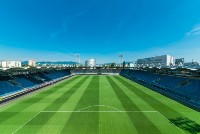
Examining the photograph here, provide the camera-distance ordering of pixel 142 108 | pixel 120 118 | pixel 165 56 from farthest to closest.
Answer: pixel 165 56 → pixel 142 108 → pixel 120 118

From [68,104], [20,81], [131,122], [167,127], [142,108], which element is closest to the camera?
[167,127]

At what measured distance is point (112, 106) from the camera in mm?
34094

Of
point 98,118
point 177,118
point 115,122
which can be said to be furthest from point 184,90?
point 98,118

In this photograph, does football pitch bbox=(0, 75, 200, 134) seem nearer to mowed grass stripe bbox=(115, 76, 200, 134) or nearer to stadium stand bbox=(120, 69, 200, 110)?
mowed grass stripe bbox=(115, 76, 200, 134)

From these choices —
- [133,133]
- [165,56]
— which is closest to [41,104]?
[133,133]

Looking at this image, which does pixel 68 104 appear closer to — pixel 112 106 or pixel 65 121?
pixel 112 106

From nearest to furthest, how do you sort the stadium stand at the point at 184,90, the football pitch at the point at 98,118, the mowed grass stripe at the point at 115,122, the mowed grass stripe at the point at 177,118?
the mowed grass stripe at the point at 115,122 < the football pitch at the point at 98,118 < the mowed grass stripe at the point at 177,118 < the stadium stand at the point at 184,90

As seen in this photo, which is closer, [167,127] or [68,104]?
[167,127]

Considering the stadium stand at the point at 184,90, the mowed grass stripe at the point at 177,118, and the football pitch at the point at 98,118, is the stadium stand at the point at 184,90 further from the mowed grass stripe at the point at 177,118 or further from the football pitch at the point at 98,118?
the mowed grass stripe at the point at 177,118

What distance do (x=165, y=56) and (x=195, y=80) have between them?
12575 centimetres

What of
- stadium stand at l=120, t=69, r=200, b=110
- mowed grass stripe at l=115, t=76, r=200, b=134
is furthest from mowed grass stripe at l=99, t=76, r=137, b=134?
stadium stand at l=120, t=69, r=200, b=110

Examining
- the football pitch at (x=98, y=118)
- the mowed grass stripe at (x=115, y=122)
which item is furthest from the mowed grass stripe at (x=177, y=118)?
the mowed grass stripe at (x=115, y=122)

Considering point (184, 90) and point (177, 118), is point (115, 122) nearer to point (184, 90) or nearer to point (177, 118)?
point (177, 118)

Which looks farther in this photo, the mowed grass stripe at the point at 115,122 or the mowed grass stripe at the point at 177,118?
the mowed grass stripe at the point at 177,118
